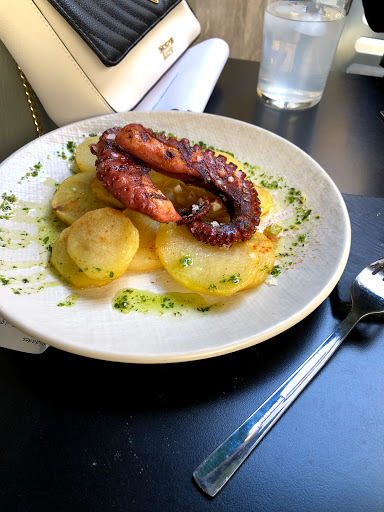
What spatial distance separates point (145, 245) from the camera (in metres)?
0.84

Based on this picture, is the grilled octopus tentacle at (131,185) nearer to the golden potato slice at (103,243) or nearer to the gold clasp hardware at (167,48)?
the golden potato slice at (103,243)

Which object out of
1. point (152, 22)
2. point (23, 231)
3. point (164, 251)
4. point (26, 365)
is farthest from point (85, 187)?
point (152, 22)

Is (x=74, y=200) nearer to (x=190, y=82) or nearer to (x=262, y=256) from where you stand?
(x=262, y=256)

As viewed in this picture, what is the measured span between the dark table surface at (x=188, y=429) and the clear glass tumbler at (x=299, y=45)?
0.89 m

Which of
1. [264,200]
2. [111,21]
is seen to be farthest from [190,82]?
[264,200]

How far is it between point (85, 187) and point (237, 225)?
0.34m

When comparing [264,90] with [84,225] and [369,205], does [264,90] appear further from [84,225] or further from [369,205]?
[84,225]

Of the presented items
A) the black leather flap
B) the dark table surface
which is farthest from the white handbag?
the dark table surface

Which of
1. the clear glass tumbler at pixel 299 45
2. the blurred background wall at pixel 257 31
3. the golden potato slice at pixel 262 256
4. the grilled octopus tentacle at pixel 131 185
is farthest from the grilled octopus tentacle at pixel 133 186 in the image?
the blurred background wall at pixel 257 31

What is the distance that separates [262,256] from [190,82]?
2.71 feet

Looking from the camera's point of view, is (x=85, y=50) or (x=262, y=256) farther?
(x=85, y=50)

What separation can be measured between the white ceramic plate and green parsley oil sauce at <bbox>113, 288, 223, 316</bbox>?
13 millimetres

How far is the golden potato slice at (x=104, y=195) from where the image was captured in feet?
2.85

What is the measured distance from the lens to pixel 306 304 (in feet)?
2.28
